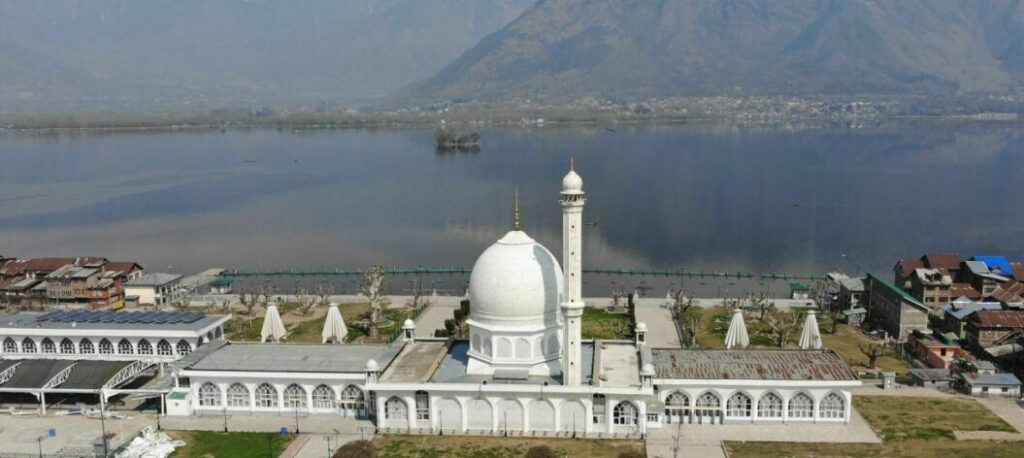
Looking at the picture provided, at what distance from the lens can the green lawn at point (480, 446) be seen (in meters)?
36.9

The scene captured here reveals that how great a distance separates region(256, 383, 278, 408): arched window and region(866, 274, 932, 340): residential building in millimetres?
36506

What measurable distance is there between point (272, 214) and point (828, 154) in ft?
394

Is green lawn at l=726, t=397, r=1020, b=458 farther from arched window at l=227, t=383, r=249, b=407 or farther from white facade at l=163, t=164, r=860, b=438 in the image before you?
arched window at l=227, t=383, r=249, b=407

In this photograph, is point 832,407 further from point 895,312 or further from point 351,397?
point 351,397

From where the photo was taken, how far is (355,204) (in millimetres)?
123375

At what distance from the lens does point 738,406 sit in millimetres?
40188

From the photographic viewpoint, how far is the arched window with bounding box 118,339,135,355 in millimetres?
49562

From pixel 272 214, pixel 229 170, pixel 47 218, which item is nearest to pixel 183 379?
pixel 272 214

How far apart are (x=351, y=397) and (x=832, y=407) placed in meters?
22.3

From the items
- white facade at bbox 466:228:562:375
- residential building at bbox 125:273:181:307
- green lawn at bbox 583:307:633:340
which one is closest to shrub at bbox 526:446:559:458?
white facade at bbox 466:228:562:375

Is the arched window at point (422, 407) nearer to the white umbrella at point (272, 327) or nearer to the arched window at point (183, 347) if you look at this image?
the white umbrella at point (272, 327)

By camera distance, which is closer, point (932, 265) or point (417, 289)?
point (932, 265)

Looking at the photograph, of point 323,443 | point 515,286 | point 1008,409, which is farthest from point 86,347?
point 1008,409

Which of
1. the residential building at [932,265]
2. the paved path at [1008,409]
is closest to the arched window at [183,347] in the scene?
the paved path at [1008,409]
